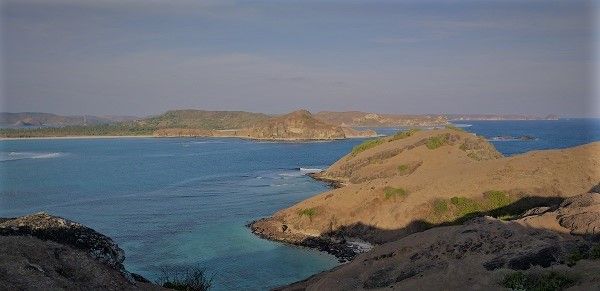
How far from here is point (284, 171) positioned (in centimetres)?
10862

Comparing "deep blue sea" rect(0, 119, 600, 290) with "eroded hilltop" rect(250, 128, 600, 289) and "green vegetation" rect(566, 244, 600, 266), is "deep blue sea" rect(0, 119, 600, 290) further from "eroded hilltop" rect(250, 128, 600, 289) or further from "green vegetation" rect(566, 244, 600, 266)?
"green vegetation" rect(566, 244, 600, 266)

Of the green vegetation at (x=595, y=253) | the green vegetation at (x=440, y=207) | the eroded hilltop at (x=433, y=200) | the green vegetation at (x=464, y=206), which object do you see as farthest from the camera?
the green vegetation at (x=440, y=207)

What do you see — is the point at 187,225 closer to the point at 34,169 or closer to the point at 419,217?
the point at 419,217

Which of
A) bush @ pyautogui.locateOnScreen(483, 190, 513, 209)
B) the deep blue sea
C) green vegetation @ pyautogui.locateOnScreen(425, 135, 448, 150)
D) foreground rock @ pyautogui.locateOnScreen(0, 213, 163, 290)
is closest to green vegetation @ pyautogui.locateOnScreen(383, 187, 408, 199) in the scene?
bush @ pyautogui.locateOnScreen(483, 190, 513, 209)

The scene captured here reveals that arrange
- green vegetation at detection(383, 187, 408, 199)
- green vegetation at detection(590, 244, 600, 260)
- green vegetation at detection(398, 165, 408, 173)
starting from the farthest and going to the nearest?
green vegetation at detection(398, 165, 408, 173) < green vegetation at detection(383, 187, 408, 199) < green vegetation at detection(590, 244, 600, 260)

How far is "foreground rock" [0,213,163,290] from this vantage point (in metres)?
21.8

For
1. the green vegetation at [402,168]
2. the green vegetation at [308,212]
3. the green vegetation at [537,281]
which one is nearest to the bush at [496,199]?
the green vegetation at [308,212]

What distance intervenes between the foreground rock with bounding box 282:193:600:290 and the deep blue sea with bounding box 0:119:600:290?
9966 mm

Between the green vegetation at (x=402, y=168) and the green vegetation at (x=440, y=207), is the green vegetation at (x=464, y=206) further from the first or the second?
the green vegetation at (x=402, y=168)

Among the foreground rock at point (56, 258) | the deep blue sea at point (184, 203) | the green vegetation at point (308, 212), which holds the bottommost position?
the deep blue sea at point (184, 203)

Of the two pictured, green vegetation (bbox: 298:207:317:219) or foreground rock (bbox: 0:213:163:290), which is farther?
green vegetation (bbox: 298:207:317:219)

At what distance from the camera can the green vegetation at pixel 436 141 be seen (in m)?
78.8

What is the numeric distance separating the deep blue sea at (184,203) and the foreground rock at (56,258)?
10789mm

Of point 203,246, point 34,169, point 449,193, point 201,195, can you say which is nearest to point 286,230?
point 203,246
